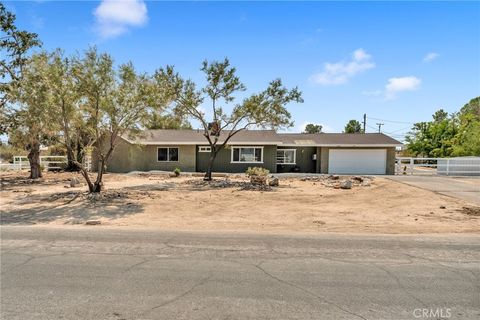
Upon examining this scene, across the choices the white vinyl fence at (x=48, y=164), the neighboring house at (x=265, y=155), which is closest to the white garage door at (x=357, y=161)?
the neighboring house at (x=265, y=155)

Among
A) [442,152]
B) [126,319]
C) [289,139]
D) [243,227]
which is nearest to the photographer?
[126,319]

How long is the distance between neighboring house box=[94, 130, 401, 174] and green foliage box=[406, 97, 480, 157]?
11.0 meters

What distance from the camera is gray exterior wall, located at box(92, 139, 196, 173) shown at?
91.9ft

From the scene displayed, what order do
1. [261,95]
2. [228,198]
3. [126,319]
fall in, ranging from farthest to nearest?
[261,95] < [228,198] < [126,319]

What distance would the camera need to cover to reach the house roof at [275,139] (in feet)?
89.9

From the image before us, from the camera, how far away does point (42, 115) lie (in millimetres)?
12680

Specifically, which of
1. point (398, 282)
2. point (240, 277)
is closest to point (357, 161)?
point (398, 282)

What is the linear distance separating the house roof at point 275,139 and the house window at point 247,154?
654 millimetres

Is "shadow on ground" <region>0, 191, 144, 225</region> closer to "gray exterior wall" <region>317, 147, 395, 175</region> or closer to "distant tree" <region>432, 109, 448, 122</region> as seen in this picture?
"gray exterior wall" <region>317, 147, 395, 175</region>

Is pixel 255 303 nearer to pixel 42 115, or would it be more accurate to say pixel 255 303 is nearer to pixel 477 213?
pixel 477 213

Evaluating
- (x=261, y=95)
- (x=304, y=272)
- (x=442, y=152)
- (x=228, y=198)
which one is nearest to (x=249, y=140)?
(x=261, y=95)

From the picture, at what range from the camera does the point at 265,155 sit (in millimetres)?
27453

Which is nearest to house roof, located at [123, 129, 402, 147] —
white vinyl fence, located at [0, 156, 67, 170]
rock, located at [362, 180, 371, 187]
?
white vinyl fence, located at [0, 156, 67, 170]

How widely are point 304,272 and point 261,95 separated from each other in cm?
1614
